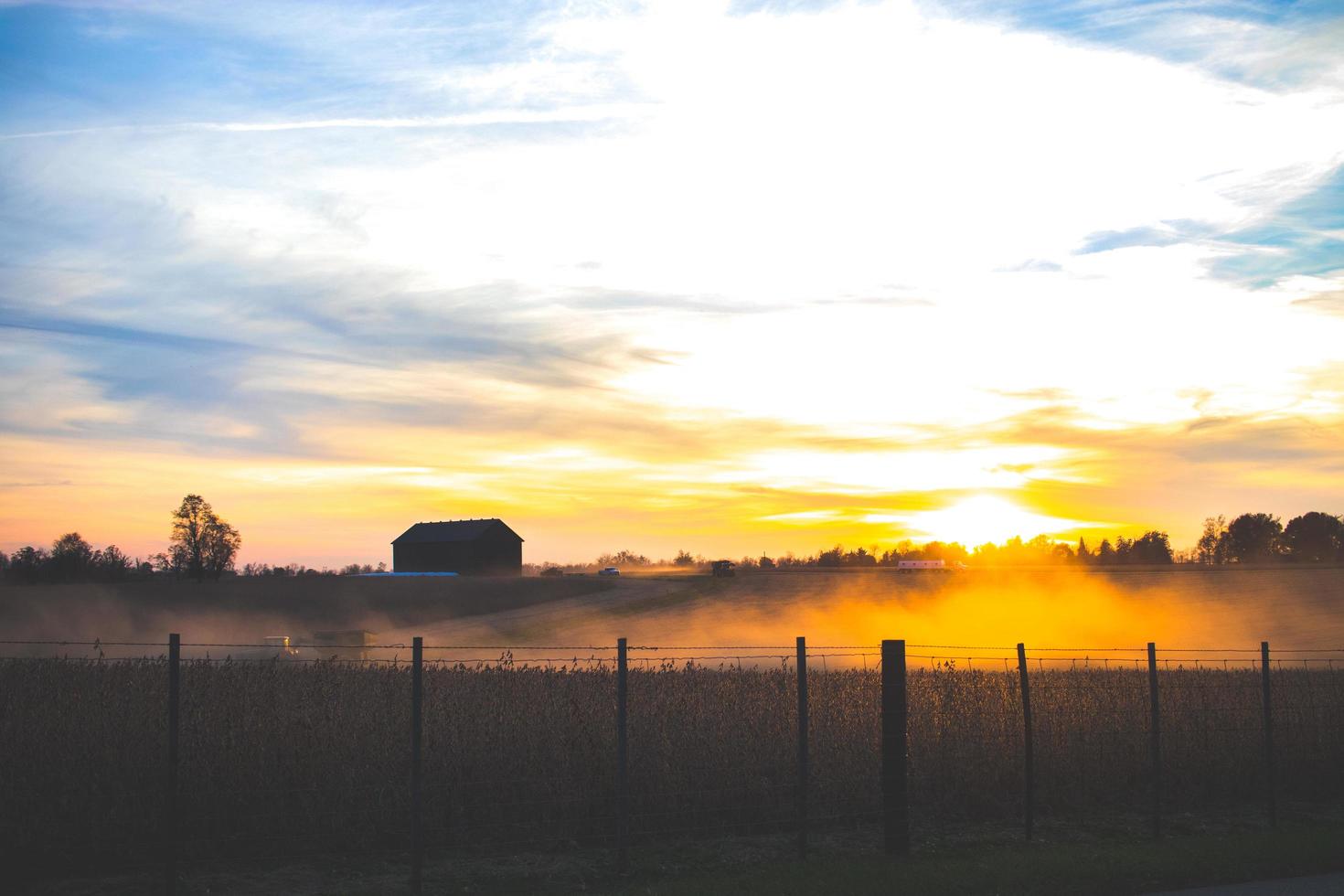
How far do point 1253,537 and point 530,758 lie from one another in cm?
15302

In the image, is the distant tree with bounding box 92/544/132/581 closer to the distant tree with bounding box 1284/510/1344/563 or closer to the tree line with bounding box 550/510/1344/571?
the tree line with bounding box 550/510/1344/571

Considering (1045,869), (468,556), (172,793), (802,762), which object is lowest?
(1045,869)

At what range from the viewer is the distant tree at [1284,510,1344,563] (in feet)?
434

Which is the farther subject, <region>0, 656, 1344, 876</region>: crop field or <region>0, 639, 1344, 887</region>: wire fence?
<region>0, 656, 1344, 876</region>: crop field

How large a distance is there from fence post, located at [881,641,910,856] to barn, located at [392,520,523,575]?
358ft

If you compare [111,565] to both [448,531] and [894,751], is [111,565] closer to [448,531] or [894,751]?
[448,531]

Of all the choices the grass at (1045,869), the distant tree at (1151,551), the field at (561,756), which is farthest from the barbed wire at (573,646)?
the distant tree at (1151,551)

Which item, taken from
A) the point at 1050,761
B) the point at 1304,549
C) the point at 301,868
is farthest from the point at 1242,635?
the point at 1304,549

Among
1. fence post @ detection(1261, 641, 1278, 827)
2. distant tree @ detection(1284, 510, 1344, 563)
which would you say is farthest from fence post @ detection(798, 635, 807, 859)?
distant tree @ detection(1284, 510, 1344, 563)

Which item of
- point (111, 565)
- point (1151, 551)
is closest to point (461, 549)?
point (111, 565)

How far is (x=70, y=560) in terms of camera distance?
97.4 meters

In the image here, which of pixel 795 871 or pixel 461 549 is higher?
pixel 461 549

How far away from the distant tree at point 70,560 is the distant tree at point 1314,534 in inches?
5039

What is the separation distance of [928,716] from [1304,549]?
132573 millimetres
